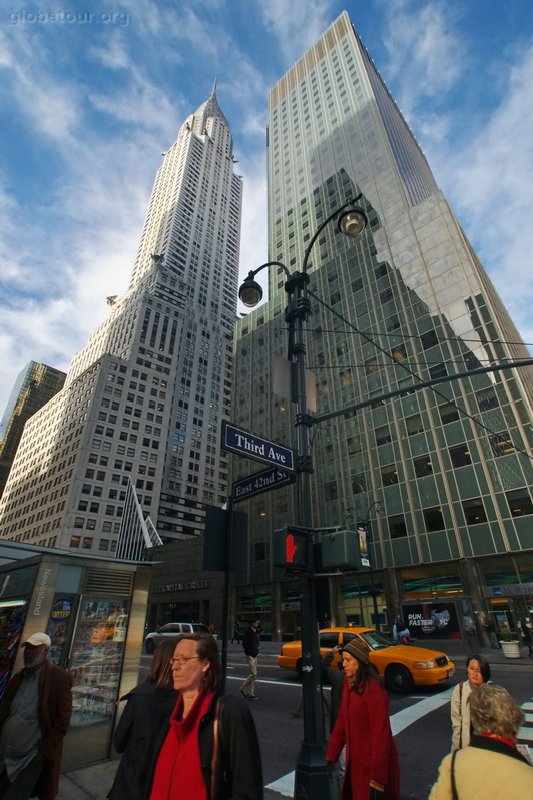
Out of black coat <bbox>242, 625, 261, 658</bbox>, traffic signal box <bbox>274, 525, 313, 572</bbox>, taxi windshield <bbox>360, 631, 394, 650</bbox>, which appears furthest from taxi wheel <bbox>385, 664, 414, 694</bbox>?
traffic signal box <bbox>274, 525, 313, 572</bbox>

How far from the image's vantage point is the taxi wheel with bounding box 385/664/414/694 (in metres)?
11.1

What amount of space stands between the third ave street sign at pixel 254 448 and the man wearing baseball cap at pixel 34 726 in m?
3.32

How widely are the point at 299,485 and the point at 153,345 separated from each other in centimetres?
9177

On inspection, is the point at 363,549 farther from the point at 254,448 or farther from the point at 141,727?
the point at 141,727

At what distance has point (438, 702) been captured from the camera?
32.4 ft

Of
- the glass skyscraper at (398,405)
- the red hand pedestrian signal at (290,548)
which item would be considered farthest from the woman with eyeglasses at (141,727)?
the glass skyscraper at (398,405)

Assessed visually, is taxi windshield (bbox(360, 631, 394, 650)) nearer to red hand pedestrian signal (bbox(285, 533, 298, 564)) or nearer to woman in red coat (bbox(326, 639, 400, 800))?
red hand pedestrian signal (bbox(285, 533, 298, 564))

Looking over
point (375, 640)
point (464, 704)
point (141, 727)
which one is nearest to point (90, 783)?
point (141, 727)

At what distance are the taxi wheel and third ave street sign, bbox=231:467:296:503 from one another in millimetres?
8290

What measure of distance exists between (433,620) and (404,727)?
21379 mm

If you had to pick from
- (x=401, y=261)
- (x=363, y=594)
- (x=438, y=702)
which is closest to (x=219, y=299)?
(x=401, y=261)

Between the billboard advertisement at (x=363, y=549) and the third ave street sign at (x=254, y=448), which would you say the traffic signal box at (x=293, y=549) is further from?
the third ave street sign at (x=254, y=448)

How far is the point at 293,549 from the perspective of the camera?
587 centimetres

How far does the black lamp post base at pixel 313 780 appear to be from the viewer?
15.3ft
